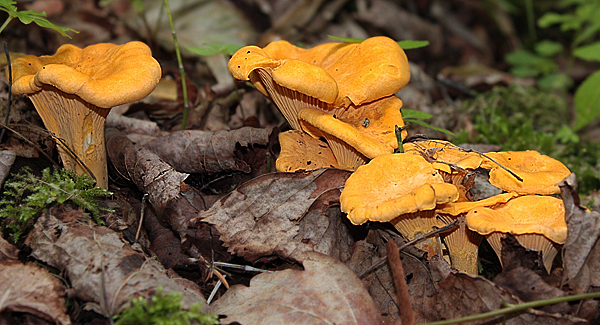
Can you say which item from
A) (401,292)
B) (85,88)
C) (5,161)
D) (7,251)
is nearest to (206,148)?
(85,88)

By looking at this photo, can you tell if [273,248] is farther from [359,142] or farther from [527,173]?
[527,173]

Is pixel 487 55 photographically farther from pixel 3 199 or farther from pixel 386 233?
pixel 3 199

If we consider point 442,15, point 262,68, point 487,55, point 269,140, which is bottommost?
point 487,55

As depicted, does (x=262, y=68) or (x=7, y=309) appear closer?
(x=7, y=309)

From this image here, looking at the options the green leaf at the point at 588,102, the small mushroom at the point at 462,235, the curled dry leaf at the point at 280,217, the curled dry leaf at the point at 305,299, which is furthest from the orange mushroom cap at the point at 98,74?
the green leaf at the point at 588,102

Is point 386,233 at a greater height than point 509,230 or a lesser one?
lesser

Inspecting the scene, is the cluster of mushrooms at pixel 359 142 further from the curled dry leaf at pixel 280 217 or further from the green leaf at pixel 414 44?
the green leaf at pixel 414 44

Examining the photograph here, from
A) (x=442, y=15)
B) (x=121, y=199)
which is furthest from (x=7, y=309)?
(x=442, y=15)
